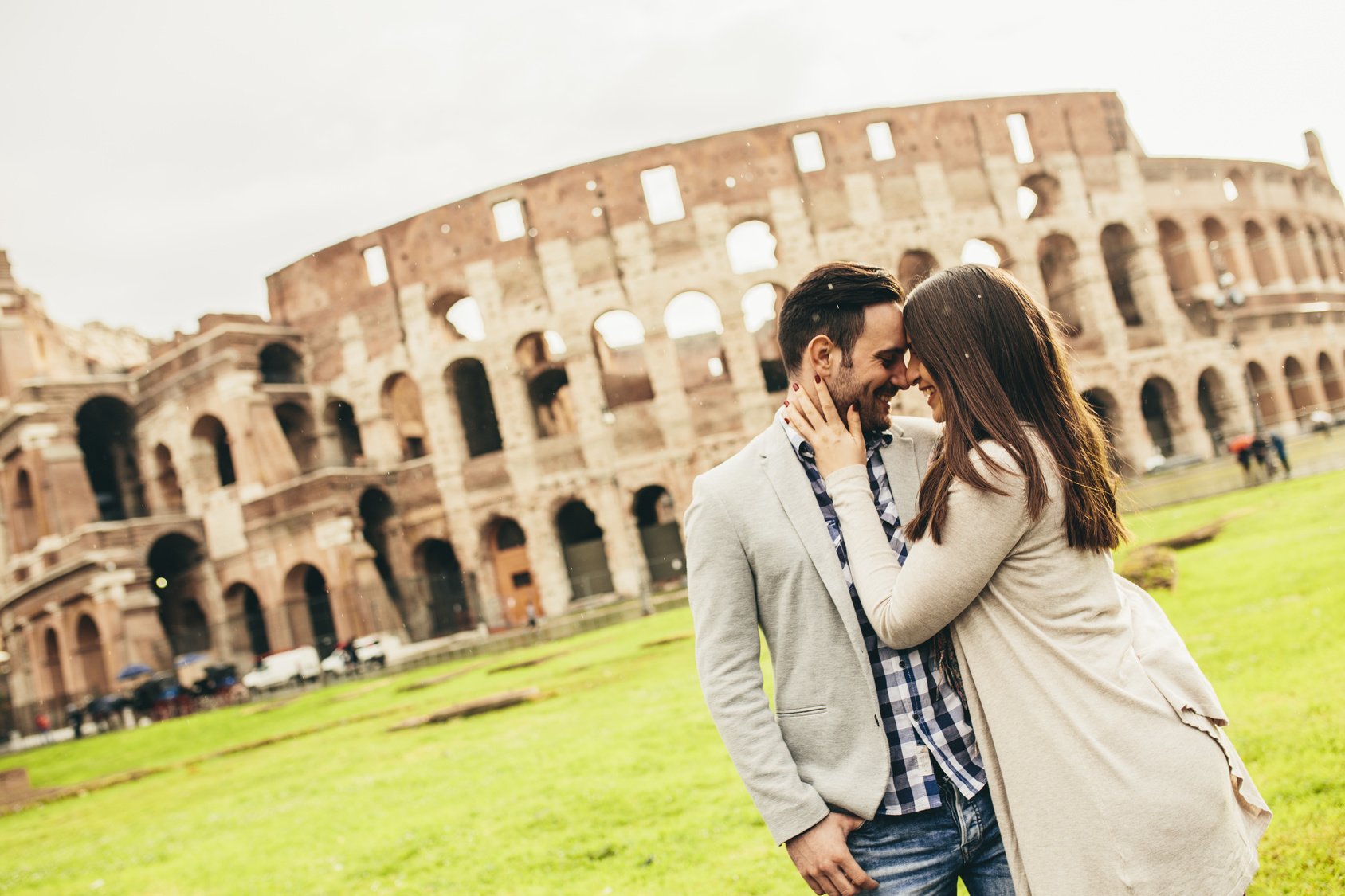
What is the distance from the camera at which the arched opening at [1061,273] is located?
29.2 m

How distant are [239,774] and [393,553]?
18347 mm

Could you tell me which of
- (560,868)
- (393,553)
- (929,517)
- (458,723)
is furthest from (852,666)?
(393,553)

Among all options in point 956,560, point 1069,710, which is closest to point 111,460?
point 956,560

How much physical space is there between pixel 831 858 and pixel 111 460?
36794 millimetres

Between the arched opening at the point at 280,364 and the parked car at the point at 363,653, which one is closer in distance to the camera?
the parked car at the point at 363,653

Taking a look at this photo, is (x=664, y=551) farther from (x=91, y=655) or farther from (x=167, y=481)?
(x=167, y=481)

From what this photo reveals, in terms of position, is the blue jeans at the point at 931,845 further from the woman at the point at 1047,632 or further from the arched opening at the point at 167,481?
the arched opening at the point at 167,481

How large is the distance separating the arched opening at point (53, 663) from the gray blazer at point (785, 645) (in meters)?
32.9

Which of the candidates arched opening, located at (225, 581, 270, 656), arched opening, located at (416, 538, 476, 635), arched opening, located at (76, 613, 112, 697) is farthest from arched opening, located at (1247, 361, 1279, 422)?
arched opening, located at (76, 613, 112, 697)

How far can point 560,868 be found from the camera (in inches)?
185

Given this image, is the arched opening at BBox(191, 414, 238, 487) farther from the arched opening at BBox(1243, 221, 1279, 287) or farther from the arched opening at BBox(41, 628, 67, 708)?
the arched opening at BBox(1243, 221, 1279, 287)

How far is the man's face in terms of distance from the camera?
2.07 m

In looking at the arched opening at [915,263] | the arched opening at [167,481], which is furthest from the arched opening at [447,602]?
the arched opening at [915,263]

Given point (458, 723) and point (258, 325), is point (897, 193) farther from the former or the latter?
point (458, 723)
